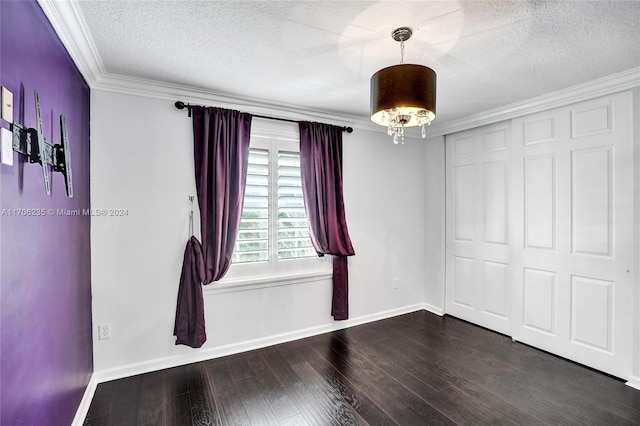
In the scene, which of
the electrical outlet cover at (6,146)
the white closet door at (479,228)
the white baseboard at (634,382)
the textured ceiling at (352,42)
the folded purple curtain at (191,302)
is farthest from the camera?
the white closet door at (479,228)

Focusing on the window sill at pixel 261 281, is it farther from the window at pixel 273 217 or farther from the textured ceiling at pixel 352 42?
the textured ceiling at pixel 352 42

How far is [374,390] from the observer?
245 cm

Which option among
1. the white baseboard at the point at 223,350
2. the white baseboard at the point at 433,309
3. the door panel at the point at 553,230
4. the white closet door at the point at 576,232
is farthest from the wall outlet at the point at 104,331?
the white closet door at the point at 576,232

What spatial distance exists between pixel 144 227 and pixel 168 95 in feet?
3.87

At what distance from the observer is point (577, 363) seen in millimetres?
2865

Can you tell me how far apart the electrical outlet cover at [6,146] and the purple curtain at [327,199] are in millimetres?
2393

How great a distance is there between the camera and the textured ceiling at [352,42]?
5.65 ft

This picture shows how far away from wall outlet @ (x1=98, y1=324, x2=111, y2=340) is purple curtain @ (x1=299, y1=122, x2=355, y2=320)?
77.7 inches

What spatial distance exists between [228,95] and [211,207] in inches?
42.4

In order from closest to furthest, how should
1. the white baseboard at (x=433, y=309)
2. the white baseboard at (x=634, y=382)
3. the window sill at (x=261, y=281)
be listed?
the white baseboard at (x=634, y=382), the window sill at (x=261, y=281), the white baseboard at (x=433, y=309)

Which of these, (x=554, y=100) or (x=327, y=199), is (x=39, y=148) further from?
(x=554, y=100)

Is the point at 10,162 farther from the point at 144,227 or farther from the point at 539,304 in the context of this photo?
the point at 539,304

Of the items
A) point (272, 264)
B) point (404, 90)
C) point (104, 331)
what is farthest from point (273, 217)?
point (404, 90)

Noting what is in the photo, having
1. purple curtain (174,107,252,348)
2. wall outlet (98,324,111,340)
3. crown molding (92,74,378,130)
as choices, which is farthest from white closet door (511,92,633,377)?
wall outlet (98,324,111,340)
